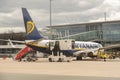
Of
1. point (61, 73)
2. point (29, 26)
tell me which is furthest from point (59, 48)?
point (61, 73)

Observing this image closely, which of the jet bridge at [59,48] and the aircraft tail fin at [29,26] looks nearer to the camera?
the jet bridge at [59,48]

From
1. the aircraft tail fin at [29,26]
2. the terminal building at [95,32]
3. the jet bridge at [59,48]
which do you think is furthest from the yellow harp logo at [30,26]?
the terminal building at [95,32]

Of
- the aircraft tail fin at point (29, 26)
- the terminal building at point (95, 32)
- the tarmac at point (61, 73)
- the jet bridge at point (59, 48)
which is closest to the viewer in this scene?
the tarmac at point (61, 73)

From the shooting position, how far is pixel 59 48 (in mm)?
55844

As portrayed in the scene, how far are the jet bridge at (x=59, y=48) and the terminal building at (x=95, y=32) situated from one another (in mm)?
44186

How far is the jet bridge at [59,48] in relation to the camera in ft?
178

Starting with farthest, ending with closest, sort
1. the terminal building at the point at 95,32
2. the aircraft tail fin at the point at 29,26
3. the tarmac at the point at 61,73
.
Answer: the terminal building at the point at 95,32 → the aircraft tail fin at the point at 29,26 → the tarmac at the point at 61,73

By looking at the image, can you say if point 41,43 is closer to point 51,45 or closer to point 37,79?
point 51,45

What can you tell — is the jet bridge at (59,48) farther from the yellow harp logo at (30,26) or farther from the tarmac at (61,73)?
the tarmac at (61,73)

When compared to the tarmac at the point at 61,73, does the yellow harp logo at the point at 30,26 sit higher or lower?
higher

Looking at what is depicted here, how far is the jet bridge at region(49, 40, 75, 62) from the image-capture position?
2136 inches

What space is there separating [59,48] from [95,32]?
49598mm

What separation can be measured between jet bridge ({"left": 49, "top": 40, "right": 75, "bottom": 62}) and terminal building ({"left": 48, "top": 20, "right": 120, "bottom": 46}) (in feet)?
145

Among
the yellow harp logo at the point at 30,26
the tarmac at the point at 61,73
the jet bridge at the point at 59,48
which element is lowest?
the tarmac at the point at 61,73
